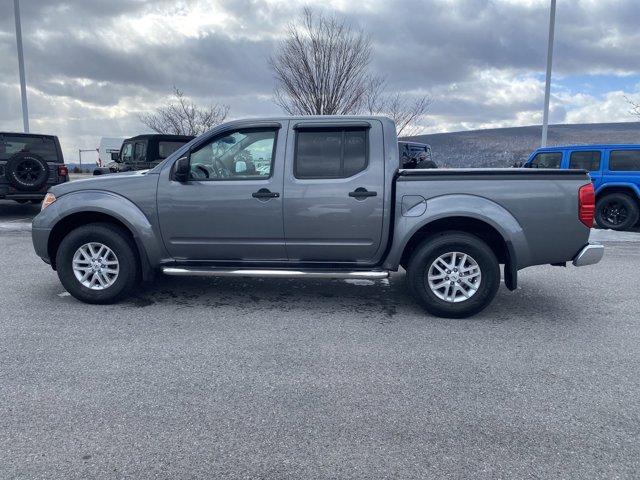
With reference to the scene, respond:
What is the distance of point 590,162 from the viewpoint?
10922 mm

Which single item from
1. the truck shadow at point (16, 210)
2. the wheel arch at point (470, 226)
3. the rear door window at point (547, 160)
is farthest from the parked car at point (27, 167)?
the rear door window at point (547, 160)

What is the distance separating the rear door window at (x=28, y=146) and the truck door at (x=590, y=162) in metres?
11.7

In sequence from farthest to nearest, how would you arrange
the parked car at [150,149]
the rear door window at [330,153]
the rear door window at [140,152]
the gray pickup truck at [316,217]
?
1. the rear door window at [140,152]
2. the parked car at [150,149]
3. the rear door window at [330,153]
4. the gray pickup truck at [316,217]

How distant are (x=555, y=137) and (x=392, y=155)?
40313 mm

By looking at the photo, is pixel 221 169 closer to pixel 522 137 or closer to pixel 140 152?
pixel 140 152

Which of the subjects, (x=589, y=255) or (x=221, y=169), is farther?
(x=221, y=169)

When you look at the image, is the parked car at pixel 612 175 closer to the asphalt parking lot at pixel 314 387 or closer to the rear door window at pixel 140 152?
the asphalt parking lot at pixel 314 387

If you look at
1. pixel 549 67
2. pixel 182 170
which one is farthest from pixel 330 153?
pixel 549 67

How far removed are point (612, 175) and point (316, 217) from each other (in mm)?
8686

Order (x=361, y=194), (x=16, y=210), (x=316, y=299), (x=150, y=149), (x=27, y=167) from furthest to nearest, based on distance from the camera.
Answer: (x=150, y=149) → (x=16, y=210) → (x=27, y=167) → (x=316, y=299) → (x=361, y=194)

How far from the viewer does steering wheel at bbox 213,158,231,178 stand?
506 centimetres

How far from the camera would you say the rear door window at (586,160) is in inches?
428

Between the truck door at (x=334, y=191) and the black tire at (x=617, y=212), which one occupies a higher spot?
the truck door at (x=334, y=191)

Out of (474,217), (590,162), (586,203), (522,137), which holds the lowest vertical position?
(474,217)
